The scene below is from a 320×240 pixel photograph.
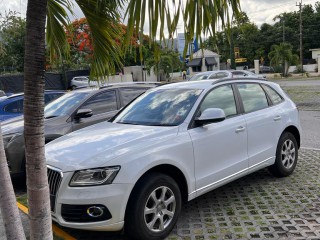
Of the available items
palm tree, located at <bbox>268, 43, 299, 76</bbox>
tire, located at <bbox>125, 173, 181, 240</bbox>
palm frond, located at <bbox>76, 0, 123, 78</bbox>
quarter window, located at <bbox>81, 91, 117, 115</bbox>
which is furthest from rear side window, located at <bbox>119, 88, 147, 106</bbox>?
palm tree, located at <bbox>268, 43, 299, 76</bbox>

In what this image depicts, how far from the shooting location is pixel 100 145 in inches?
147

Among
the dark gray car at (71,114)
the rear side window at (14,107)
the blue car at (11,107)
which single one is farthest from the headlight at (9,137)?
the rear side window at (14,107)

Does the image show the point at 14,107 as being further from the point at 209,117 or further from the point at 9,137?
the point at 209,117

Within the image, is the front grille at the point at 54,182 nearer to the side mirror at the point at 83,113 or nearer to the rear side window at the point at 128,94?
the side mirror at the point at 83,113

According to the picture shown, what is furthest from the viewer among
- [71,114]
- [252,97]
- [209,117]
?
[71,114]

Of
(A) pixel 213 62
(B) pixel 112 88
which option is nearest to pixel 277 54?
(A) pixel 213 62

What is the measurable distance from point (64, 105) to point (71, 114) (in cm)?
46

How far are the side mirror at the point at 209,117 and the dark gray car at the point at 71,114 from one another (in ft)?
8.54

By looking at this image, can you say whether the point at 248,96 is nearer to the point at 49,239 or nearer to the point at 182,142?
the point at 182,142

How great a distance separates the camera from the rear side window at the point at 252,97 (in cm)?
506

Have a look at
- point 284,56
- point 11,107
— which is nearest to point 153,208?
point 11,107

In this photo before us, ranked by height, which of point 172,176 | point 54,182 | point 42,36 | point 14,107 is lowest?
point 172,176

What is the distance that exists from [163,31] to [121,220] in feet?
6.69

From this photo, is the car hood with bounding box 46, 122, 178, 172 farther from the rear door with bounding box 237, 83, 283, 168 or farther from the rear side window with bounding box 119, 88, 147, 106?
the rear side window with bounding box 119, 88, 147, 106
